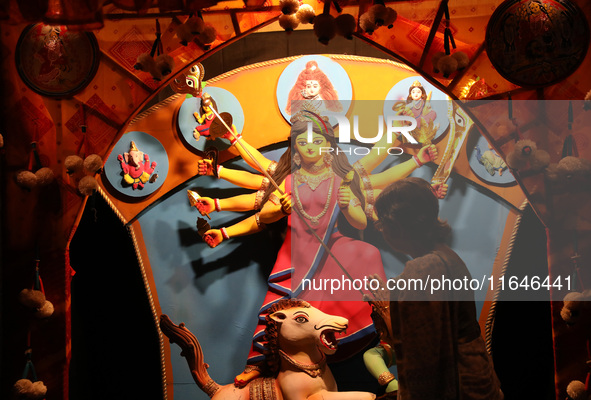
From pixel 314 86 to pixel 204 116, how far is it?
0.49 metres

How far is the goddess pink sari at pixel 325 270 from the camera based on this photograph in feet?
9.53

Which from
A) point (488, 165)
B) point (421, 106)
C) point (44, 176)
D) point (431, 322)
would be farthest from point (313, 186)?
point (44, 176)

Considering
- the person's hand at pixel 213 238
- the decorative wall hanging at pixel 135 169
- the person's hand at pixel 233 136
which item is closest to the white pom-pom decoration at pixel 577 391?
the person's hand at pixel 213 238

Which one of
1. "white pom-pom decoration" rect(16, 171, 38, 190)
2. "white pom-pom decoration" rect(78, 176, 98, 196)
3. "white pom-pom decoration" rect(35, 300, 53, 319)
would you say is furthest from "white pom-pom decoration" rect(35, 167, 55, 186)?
"white pom-pom decoration" rect(35, 300, 53, 319)

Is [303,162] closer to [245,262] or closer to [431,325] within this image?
[245,262]

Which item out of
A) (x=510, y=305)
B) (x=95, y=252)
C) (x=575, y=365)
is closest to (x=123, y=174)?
(x=95, y=252)

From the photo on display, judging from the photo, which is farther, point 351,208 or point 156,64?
point 351,208

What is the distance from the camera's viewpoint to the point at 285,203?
9.77ft

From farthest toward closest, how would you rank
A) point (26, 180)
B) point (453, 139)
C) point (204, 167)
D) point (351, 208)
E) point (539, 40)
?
point (204, 167)
point (453, 139)
point (351, 208)
point (26, 180)
point (539, 40)

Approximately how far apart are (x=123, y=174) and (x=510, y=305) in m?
1.72

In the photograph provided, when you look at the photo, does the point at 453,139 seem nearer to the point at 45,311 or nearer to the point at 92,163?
the point at 92,163

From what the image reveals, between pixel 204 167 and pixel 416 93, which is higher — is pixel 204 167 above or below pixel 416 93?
below

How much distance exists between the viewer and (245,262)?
3.11 m

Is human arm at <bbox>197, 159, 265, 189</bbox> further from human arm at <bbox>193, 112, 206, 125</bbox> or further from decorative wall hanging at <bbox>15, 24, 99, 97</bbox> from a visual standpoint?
decorative wall hanging at <bbox>15, 24, 99, 97</bbox>
